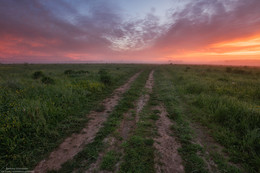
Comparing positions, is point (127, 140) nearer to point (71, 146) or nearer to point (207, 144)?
point (71, 146)

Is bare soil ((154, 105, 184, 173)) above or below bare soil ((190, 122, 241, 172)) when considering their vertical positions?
above

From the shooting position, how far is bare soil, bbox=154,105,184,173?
242cm

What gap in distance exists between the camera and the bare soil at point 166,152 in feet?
7.93

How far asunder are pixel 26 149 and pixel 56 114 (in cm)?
170

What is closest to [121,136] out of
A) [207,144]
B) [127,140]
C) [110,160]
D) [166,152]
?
[127,140]

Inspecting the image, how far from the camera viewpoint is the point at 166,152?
9.36 ft

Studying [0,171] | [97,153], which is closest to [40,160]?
[0,171]

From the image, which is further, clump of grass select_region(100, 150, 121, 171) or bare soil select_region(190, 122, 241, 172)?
bare soil select_region(190, 122, 241, 172)

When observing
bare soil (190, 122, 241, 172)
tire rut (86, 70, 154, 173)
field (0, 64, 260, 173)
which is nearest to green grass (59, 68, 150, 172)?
field (0, 64, 260, 173)

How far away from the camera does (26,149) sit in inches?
113

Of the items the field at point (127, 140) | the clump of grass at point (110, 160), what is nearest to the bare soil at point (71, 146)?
the field at point (127, 140)

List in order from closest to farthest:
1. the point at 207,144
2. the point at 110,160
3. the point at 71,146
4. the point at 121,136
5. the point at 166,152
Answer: the point at 110,160 < the point at 166,152 < the point at 71,146 < the point at 207,144 < the point at 121,136

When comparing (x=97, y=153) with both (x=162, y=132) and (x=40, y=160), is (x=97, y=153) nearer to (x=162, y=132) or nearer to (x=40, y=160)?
(x=40, y=160)

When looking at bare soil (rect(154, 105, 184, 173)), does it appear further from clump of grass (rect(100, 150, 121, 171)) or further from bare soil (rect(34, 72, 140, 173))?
bare soil (rect(34, 72, 140, 173))
